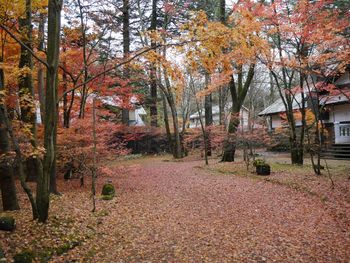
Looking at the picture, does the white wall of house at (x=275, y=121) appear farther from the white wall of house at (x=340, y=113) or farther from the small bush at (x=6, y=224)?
→ the small bush at (x=6, y=224)

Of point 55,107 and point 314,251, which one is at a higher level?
point 55,107

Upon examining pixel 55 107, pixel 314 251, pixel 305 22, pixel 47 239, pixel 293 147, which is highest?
pixel 305 22

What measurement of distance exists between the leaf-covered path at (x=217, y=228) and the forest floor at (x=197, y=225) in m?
0.02

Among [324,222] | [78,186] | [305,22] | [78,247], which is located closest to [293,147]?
[305,22]

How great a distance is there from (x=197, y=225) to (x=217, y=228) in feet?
1.66

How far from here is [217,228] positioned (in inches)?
280

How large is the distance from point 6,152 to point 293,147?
14647 millimetres

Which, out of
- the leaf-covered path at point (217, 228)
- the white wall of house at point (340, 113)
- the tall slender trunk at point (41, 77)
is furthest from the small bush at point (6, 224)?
the white wall of house at point (340, 113)

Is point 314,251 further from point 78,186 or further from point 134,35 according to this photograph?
point 134,35

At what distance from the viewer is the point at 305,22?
40.6 ft

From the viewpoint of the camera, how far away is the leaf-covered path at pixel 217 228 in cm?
567

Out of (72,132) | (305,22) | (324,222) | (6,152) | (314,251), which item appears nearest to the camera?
(314,251)

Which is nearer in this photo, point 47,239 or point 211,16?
point 47,239

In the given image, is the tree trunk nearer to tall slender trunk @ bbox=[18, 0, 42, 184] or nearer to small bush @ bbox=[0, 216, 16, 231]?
tall slender trunk @ bbox=[18, 0, 42, 184]
